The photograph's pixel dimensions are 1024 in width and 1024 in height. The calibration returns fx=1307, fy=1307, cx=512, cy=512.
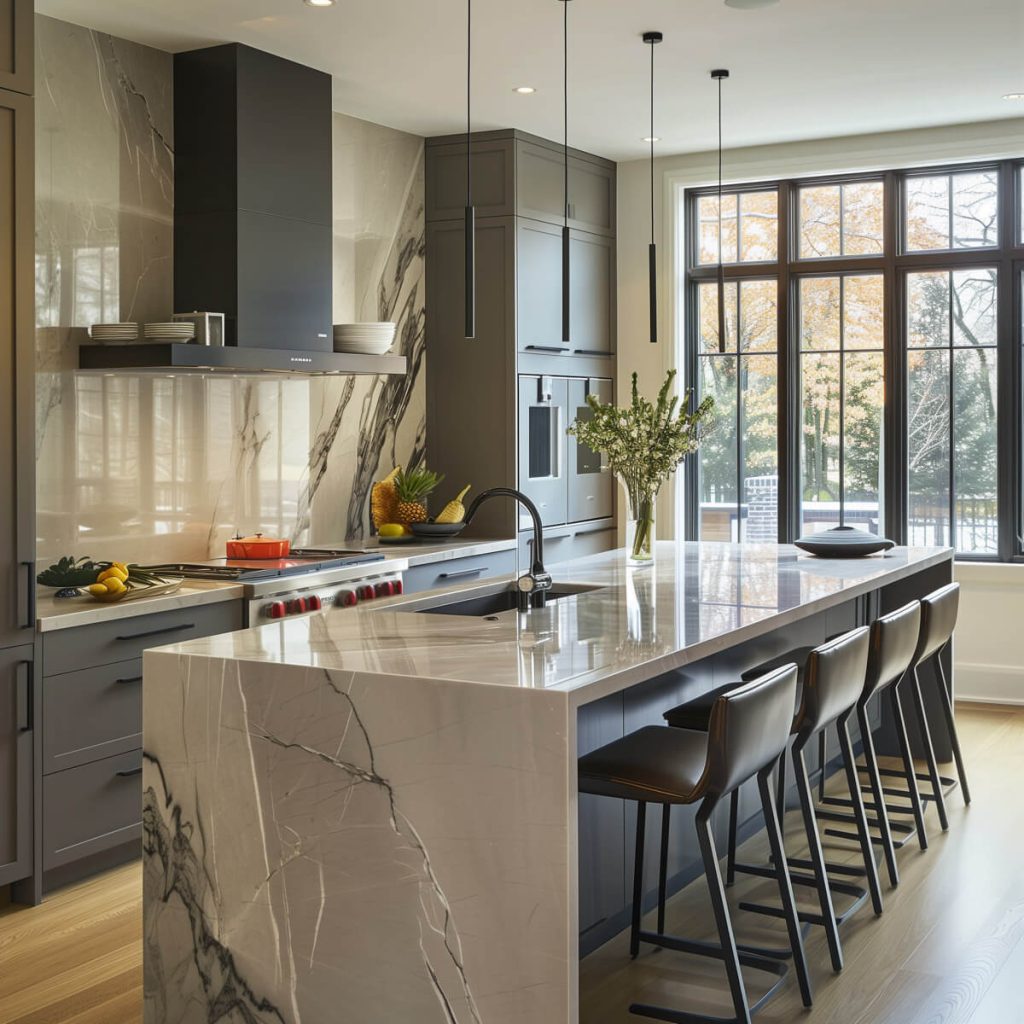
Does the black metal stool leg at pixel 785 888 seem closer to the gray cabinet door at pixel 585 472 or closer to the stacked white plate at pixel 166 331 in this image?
the stacked white plate at pixel 166 331

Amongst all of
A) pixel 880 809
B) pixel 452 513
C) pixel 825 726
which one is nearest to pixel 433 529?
pixel 452 513

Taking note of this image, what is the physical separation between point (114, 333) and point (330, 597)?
4.10 feet

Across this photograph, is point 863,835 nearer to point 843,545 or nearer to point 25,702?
point 843,545

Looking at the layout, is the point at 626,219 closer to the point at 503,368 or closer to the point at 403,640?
the point at 503,368

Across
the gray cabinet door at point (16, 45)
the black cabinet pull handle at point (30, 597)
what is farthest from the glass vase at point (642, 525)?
the gray cabinet door at point (16, 45)

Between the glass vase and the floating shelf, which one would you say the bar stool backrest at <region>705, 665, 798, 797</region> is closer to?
the glass vase

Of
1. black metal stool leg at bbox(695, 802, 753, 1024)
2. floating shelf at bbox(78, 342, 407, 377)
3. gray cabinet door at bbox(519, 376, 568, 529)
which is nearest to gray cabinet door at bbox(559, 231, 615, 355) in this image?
gray cabinet door at bbox(519, 376, 568, 529)

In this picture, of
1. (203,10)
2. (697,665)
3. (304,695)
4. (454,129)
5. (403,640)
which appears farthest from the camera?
(454,129)

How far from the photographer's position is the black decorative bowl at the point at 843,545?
4918 mm

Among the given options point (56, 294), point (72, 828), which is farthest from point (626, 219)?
point (72, 828)

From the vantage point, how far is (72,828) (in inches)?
157

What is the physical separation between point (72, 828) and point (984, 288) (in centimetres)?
511

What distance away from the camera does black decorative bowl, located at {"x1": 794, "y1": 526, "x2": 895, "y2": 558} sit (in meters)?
4.92

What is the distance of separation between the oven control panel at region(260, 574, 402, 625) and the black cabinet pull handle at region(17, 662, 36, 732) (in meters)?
0.94
